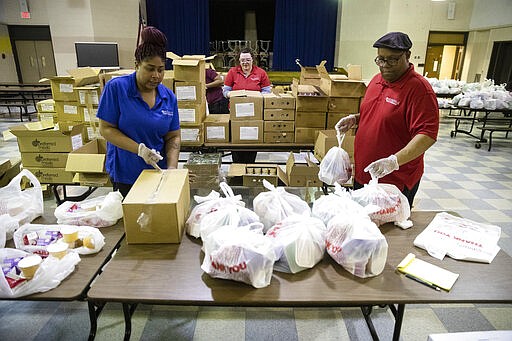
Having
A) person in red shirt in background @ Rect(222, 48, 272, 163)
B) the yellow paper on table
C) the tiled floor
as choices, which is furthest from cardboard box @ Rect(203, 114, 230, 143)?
the yellow paper on table

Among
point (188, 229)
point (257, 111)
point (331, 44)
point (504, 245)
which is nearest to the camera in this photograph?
point (188, 229)

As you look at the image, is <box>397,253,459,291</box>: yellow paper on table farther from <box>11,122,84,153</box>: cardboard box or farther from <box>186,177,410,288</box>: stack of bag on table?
<box>11,122,84,153</box>: cardboard box

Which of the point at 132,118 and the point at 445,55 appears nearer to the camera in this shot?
the point at 132,118

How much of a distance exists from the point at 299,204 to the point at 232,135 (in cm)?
184

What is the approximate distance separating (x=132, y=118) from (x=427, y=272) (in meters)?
1.46

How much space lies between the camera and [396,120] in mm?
1724

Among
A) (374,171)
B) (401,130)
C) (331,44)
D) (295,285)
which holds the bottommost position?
(295,285)

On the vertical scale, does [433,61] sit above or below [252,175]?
above

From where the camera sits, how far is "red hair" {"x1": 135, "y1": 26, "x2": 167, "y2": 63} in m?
1.55

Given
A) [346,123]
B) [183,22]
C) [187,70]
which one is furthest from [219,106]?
[183,22]

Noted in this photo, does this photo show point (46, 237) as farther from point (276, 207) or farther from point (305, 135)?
point (305, 135)

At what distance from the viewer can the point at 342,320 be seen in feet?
6.24

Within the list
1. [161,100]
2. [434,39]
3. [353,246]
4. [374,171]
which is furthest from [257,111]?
[434,39]

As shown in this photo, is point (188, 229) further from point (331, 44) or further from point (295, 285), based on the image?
point (331, 44)
